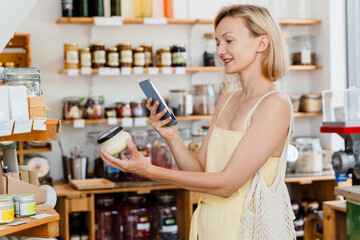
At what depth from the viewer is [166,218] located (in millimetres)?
3746

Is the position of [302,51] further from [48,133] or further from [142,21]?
[48,133]

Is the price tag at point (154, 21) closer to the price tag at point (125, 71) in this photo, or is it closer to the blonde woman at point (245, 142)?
the price tag at point (125, 71)

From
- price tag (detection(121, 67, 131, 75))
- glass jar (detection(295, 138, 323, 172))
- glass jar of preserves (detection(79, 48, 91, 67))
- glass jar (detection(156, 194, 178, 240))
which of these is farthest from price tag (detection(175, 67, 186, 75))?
glass jar (detection(295, 138, 323, 172))

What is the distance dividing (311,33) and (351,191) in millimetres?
2360

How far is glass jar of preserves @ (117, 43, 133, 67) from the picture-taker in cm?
390

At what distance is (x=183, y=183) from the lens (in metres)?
1.67

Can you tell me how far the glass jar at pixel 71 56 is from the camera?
12.5 feet

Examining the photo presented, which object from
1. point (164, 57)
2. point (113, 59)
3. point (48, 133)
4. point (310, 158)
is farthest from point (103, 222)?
point (48, 133)

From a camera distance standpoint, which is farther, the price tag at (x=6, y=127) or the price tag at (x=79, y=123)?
the price tag at (x=79, y=123)

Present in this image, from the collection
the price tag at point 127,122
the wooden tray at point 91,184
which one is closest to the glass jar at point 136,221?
the wooden tray at point 91,184

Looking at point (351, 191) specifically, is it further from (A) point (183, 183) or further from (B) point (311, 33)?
(B) point (311, 33)

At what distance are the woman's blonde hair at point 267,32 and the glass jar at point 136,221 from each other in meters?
2.14

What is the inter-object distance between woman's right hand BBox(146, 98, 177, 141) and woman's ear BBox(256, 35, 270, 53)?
38 cm

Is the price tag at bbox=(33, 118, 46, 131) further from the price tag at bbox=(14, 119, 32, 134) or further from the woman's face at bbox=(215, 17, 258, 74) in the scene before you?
the woman's face at bbox=(215, 17, 258, 74)
